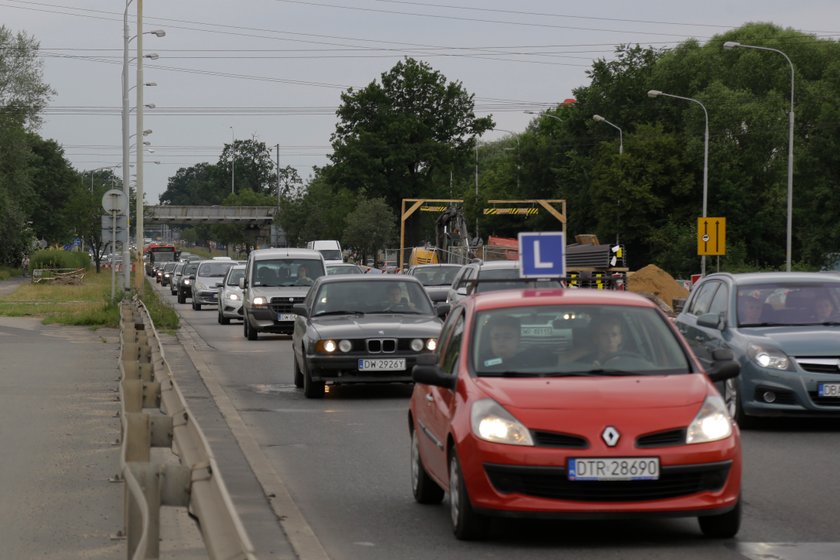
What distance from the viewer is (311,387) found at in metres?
18.0

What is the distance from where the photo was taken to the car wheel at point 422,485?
9.68 meters

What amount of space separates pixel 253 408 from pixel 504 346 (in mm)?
8179

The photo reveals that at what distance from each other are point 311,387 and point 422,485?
8.33m

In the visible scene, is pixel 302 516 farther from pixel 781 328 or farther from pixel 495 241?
pixel 495 241

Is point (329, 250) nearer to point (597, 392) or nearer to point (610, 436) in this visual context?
point (597, 392)

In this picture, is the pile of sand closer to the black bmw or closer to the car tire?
the car tire

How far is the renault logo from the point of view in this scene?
Answer: 7898 millimetres

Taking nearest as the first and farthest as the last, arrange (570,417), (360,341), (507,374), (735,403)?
(570,417)
(507,374)
(735,403)
(360,341)

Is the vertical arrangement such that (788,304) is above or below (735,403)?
above

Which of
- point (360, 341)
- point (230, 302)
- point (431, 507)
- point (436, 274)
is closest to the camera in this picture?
point (431, 507)

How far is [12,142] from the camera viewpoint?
330 feet

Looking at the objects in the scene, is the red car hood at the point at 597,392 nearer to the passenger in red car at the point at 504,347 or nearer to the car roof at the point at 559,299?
the passenger in red car at the point at 504,347

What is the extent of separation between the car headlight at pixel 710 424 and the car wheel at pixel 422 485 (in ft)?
6.65

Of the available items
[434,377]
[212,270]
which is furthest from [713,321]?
[212,270]
